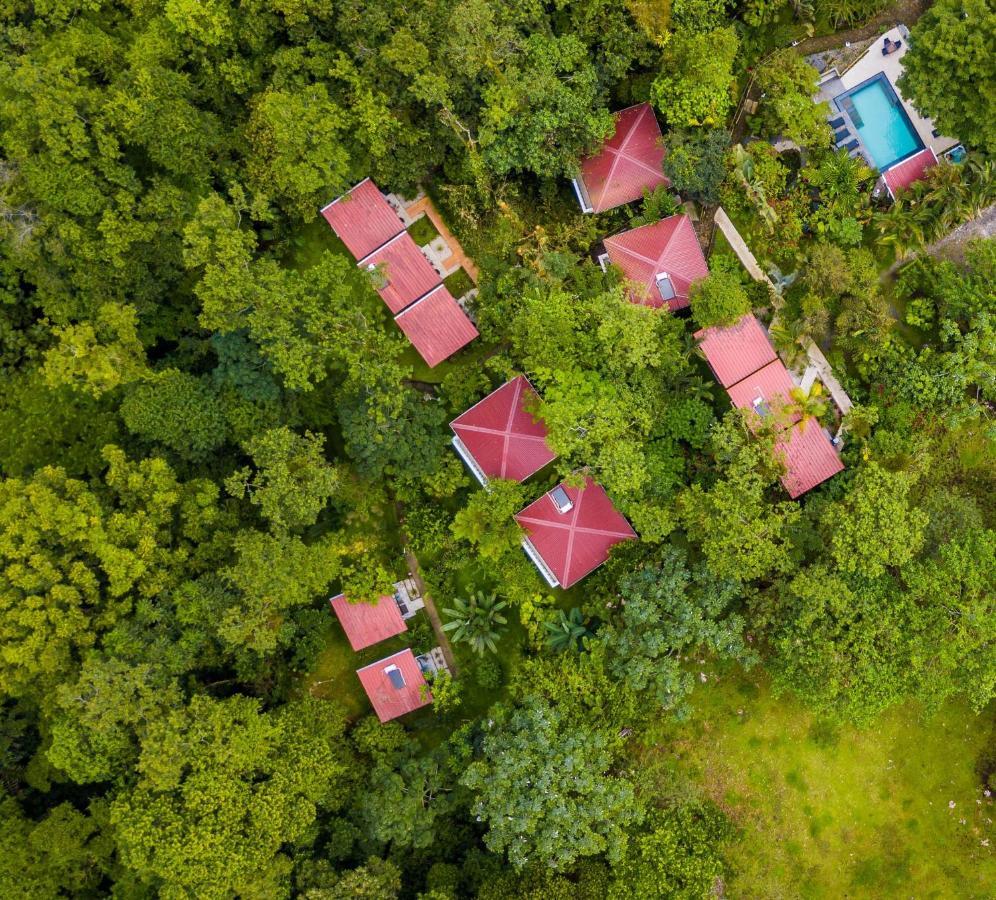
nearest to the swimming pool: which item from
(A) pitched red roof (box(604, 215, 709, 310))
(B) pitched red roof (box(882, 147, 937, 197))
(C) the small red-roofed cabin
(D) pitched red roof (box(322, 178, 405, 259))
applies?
(B) pitched red roof (box(882, 147, 937, 197))

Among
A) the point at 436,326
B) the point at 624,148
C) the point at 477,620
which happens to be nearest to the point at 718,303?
the point at 624,148

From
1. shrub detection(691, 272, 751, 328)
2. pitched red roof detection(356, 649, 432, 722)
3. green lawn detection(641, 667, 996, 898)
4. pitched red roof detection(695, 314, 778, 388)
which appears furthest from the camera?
green lawn detection(641, 667, 996, 898)

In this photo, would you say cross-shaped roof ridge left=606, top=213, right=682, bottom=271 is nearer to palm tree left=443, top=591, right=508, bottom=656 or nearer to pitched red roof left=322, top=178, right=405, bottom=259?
pitched red roof left=322, top=178, right=405, bottom=259

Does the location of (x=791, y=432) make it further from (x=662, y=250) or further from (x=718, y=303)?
(x=662, y=250)

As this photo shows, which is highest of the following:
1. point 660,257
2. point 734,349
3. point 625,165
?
point 625,165

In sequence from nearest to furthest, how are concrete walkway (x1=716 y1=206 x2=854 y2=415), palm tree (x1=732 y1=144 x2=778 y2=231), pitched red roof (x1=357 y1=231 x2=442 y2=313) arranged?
palm tree (x1=732 y1=144 x2=778 y2=231), pitched red roof (x1=357 y1=231 x2=442 y2=313), concrete walkway (x1=716 y1=206 x2=854 y2=415)

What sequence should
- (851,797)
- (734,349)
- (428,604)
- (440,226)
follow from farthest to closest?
(428,604)
(440,226)
(851,797)
(734,349)

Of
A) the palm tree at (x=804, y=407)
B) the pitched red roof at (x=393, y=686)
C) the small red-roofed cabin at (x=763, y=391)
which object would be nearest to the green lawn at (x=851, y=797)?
the pitched red roof at (x=393, y=686)
